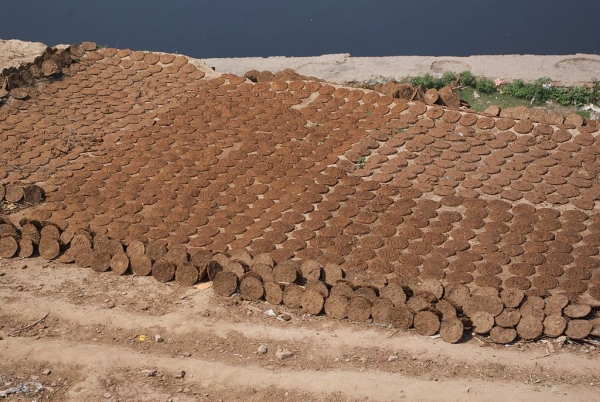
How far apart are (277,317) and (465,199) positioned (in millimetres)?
2543

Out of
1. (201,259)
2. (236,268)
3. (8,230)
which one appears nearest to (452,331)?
(236,268)

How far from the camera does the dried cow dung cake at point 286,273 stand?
274 inches

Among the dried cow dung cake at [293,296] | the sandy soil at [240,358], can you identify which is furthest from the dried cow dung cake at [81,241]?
the dried cow dung cake at [293,296]

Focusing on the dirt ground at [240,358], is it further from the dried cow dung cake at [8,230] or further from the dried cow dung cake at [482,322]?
the dried cow dung cake at [8,230]

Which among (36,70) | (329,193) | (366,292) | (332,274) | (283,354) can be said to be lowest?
(283,354)

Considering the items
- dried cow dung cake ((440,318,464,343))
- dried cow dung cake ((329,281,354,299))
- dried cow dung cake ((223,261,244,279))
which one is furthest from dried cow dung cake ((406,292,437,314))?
dried cow dung cake ((223,261,244,279))

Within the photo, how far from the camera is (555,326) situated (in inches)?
249

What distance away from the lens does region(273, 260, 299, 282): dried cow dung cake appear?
6.96 m

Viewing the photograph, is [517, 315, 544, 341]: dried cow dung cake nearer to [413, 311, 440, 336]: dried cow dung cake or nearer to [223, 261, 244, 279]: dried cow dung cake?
[413, 311, 440, 336]: dried cow dung cake

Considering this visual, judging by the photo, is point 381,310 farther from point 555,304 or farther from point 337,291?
point 555,304

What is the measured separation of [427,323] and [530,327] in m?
0.83

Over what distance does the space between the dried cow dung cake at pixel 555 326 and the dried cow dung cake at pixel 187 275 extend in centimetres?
307

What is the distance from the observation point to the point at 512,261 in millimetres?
7246

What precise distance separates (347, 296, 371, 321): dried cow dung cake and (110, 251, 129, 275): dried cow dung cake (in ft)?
7.24
